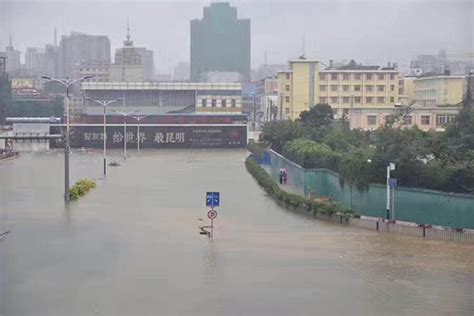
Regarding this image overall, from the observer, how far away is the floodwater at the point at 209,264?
3127 mm

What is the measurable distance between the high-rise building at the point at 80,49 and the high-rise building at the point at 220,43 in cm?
685

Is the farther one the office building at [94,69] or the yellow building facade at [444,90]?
the office building at [94,69]

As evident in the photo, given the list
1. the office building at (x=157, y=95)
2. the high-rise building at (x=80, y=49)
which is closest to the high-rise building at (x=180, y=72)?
the high-rise building at (x=80, y=49)

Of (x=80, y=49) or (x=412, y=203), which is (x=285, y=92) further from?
(x=80, y=49)

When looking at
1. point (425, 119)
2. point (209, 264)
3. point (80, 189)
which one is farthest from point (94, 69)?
point (209, 264)

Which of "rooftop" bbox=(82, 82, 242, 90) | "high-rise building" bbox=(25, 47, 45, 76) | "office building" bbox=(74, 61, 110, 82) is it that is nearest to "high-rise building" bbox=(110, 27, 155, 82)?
"office building" bbox=(74, 61, 110, 82)

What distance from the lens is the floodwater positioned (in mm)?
3127

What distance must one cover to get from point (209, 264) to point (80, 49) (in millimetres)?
39689

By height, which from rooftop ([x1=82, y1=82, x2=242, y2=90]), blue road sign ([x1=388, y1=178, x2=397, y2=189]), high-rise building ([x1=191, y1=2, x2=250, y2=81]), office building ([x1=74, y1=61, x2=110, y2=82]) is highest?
high-rise building ([x1=191, y1=2, x2=250, y2=81])

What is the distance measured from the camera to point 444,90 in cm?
1766

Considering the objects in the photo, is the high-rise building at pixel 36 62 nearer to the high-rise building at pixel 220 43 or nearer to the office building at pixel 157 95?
the high-rise building at pixel 220 43

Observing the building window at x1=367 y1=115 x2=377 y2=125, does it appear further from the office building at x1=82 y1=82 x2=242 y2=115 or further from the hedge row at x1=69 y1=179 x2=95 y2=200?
the office building at x1=82 y1=82 x2=242 y2=115

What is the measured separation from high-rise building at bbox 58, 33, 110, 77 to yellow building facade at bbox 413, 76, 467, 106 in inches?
974

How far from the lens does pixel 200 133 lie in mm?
18203
